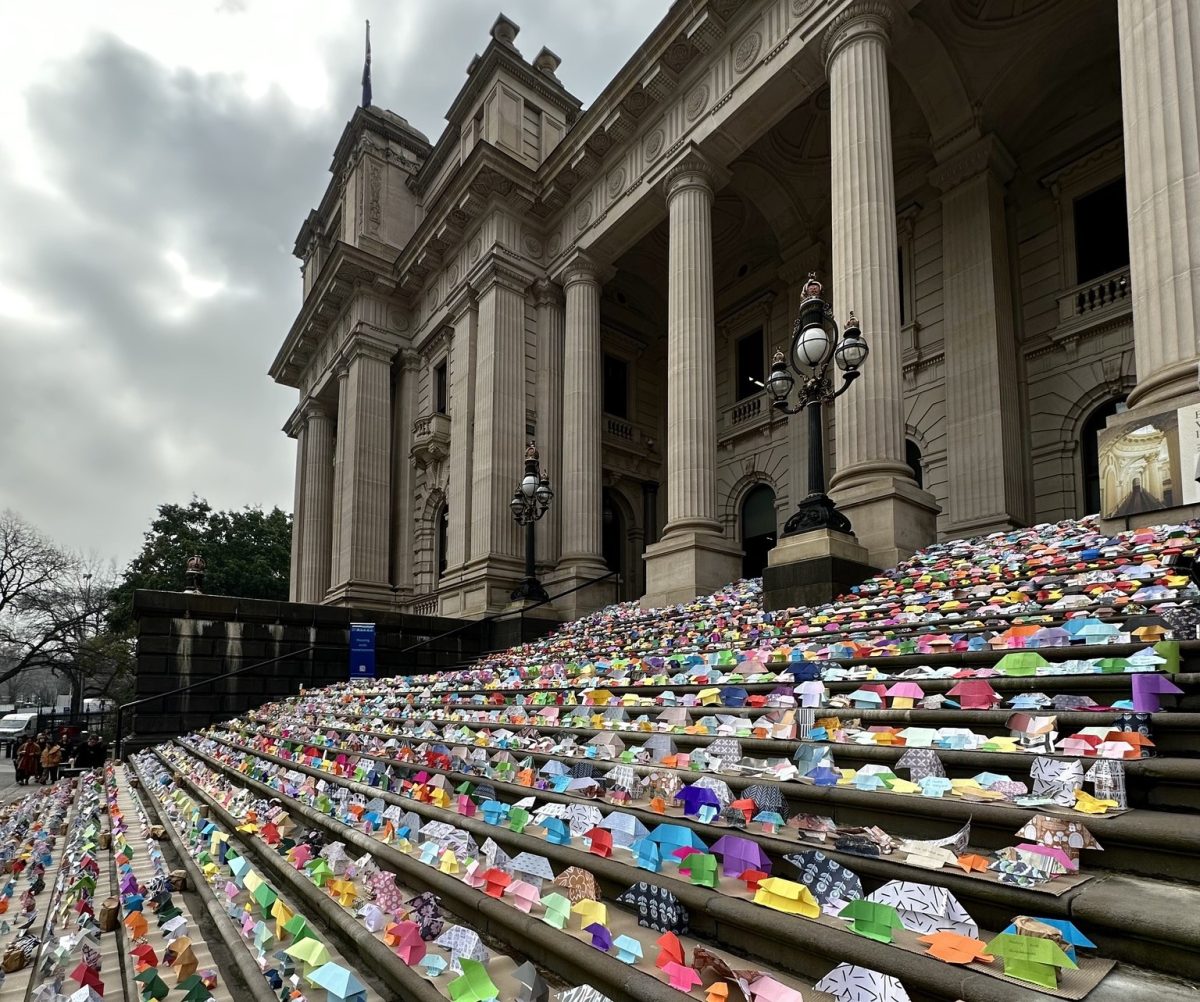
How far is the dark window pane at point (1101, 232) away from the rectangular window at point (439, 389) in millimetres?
17476

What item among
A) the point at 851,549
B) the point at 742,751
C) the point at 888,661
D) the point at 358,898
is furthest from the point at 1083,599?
the point at 358,898

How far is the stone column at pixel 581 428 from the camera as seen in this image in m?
18.4

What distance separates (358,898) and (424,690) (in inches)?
328

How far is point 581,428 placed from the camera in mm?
18828

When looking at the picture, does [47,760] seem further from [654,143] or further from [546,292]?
[654,143]

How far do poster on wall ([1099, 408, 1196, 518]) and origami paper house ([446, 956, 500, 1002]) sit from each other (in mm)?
7570

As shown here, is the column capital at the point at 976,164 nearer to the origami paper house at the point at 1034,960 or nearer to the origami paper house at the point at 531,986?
the origami paper house at the point at 1034,960

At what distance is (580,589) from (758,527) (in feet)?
21.5

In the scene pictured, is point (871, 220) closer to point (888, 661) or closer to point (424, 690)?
point (888, 661)

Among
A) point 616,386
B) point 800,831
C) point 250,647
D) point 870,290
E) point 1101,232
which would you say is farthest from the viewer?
point 616,386

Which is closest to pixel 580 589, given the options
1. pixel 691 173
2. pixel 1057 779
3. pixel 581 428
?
pixel 581 428

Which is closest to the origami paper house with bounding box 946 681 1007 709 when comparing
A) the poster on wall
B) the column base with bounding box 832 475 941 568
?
the poster on wall

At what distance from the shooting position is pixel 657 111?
16844mm

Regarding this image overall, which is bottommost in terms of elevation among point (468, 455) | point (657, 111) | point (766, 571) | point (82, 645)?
point (82, 645)
